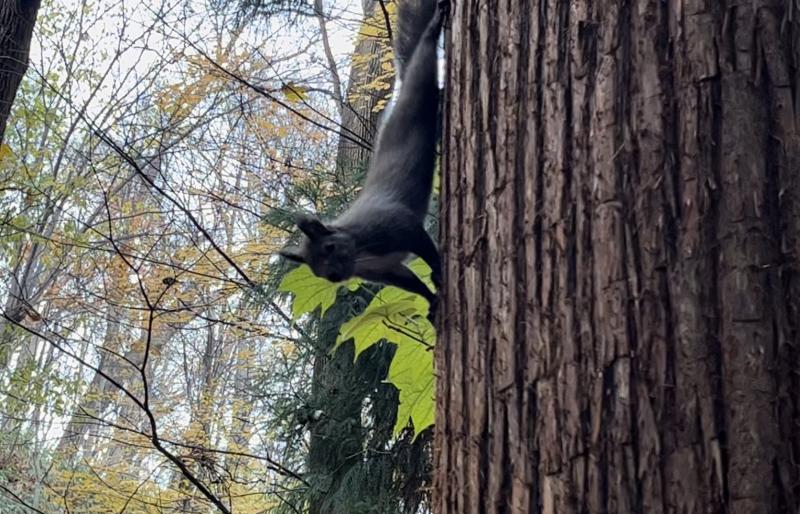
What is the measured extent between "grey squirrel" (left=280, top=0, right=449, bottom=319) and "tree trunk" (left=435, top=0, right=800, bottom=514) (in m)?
1.38

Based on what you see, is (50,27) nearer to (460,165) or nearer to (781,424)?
(460,165)

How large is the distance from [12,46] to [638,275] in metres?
3.43

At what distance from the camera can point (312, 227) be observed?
8.00 ft

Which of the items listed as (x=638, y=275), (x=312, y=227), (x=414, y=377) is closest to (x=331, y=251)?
(x=312, y=227)

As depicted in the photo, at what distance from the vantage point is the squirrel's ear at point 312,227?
243cm

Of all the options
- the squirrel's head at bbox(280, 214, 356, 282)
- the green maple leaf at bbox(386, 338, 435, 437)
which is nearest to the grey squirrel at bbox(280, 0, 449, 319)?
the squirrel's head at bbox(280, 214, 356, 282)

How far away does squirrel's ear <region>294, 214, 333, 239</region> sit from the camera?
243 centimetres

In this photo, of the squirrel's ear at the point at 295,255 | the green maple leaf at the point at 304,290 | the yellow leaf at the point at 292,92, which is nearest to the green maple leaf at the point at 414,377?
the green maple leaf at the point at 304,290

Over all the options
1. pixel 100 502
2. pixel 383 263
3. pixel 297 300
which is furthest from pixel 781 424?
pixel 100 502

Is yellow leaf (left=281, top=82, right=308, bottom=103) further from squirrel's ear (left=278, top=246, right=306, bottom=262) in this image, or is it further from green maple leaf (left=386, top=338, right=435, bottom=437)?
green maple leaf (left=386, top=338, right=435, bottom=437)

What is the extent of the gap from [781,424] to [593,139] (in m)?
0.37

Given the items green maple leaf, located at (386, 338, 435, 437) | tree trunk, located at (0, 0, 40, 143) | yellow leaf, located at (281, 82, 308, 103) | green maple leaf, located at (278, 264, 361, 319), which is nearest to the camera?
green maple leaf, located at (386, 338, 435, 437)

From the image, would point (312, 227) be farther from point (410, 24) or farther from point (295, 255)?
point (410, 24)

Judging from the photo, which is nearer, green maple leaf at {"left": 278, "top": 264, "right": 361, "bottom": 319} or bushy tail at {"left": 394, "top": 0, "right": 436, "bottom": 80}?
green maple leaf at {"left": 278, "top": 264, "right": 361, "bottom": 319}
